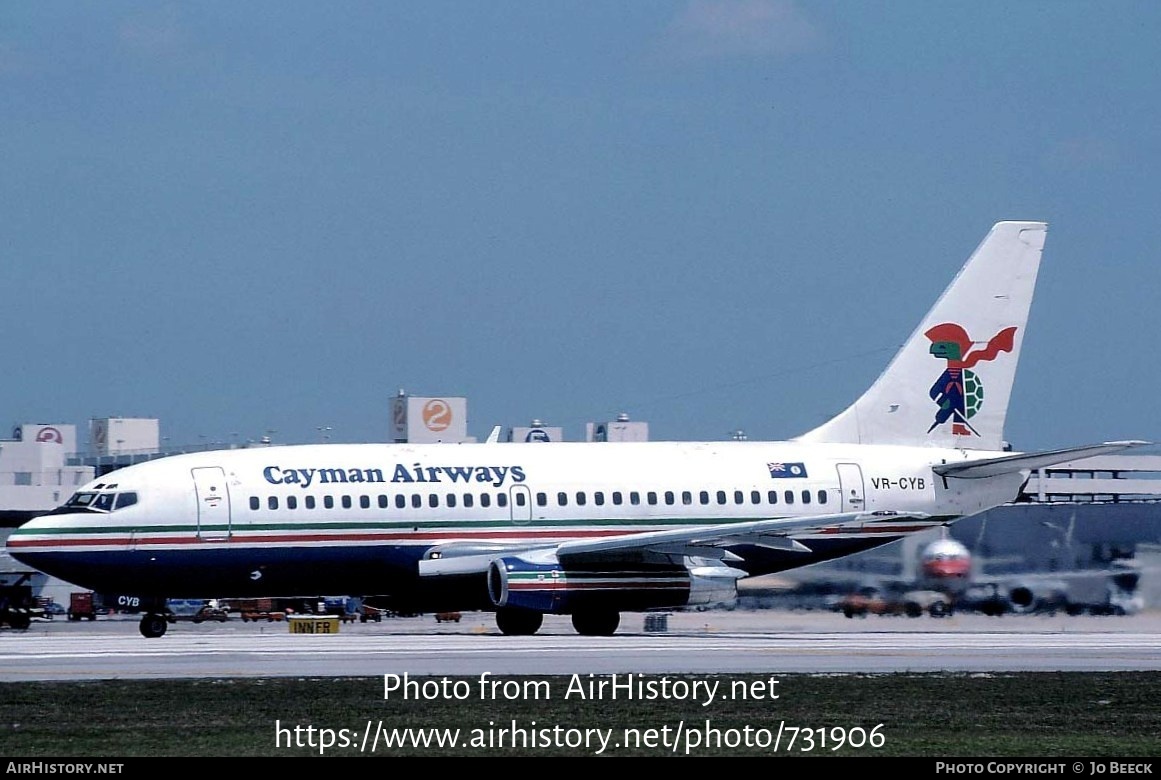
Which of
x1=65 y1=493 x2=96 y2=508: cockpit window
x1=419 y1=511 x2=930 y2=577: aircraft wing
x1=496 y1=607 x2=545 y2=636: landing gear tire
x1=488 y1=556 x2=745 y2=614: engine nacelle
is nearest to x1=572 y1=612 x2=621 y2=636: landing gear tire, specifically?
x1=488 y1=556 x2=745 y2=614: engine nacelle

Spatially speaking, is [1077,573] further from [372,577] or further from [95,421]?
[95,421]

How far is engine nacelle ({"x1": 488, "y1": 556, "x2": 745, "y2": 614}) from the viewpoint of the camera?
40062 mm

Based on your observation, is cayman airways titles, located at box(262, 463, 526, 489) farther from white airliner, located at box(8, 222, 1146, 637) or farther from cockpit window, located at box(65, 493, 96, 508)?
cockpit window, located at box(65, 493, 96, 508)

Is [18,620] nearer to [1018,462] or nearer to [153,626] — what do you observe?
[153,626]

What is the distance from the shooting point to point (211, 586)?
1623 inches

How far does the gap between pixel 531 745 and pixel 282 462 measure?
2384 centimetres

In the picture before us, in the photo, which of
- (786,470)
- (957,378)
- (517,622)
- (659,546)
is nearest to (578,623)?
(517,622)

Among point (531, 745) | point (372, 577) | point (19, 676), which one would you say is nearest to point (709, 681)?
point (531, 745)

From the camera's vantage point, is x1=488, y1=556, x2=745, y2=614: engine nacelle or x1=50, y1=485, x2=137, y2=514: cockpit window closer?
x1=488, y1=556, x2=745, y2=614: engine nacelle

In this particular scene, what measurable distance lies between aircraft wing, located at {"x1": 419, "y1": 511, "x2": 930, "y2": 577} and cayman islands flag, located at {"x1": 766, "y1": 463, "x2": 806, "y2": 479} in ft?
10.3

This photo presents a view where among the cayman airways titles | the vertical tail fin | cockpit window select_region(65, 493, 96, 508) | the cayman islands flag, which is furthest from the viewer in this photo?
the vertical tail fin

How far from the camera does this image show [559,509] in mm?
43688

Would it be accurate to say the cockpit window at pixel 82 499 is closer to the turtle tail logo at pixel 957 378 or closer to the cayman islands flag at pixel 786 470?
the cayman islands flag at pixel 786 470

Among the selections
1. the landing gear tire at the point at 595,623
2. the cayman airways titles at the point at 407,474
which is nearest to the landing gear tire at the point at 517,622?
the landing gear tire at the point at 595,623
